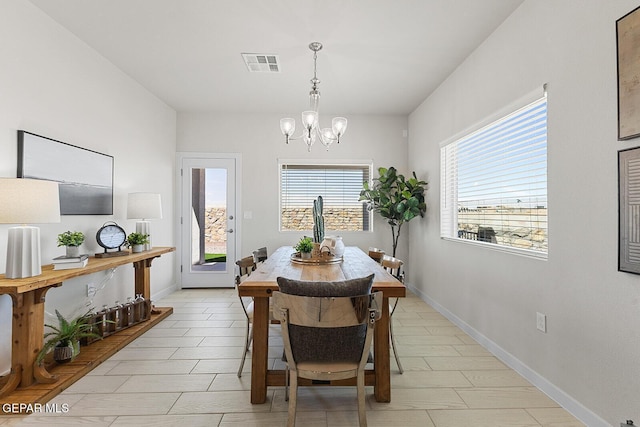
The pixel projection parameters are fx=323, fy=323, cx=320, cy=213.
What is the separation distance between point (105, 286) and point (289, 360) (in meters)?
2.66

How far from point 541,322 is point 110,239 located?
3.61 metres

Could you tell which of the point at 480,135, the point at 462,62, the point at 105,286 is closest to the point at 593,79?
the point at 480,135

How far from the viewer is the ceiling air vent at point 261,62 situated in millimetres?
3183

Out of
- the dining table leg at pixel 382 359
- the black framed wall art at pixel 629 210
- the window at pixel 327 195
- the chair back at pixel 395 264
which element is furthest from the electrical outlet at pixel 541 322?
the window at pixel 327 195

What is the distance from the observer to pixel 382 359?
2.00 meters

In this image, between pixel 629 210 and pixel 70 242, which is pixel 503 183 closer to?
pixel 629 210

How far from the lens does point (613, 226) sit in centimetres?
165

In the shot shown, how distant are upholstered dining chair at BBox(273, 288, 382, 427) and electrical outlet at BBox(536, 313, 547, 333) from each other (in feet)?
4.38

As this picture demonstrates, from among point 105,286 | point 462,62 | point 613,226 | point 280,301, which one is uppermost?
point 462,62

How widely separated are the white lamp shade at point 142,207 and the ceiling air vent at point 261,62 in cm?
174

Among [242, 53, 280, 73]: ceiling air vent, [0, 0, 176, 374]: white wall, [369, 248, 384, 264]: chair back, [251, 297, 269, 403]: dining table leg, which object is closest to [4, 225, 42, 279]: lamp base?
[0, 0, 176, 374]: white wall

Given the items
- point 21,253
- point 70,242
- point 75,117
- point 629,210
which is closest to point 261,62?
point 75,117

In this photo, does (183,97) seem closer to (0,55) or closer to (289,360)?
(0,55)

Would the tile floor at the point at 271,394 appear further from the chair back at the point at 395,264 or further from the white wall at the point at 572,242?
the chair back at the point at 395,264
